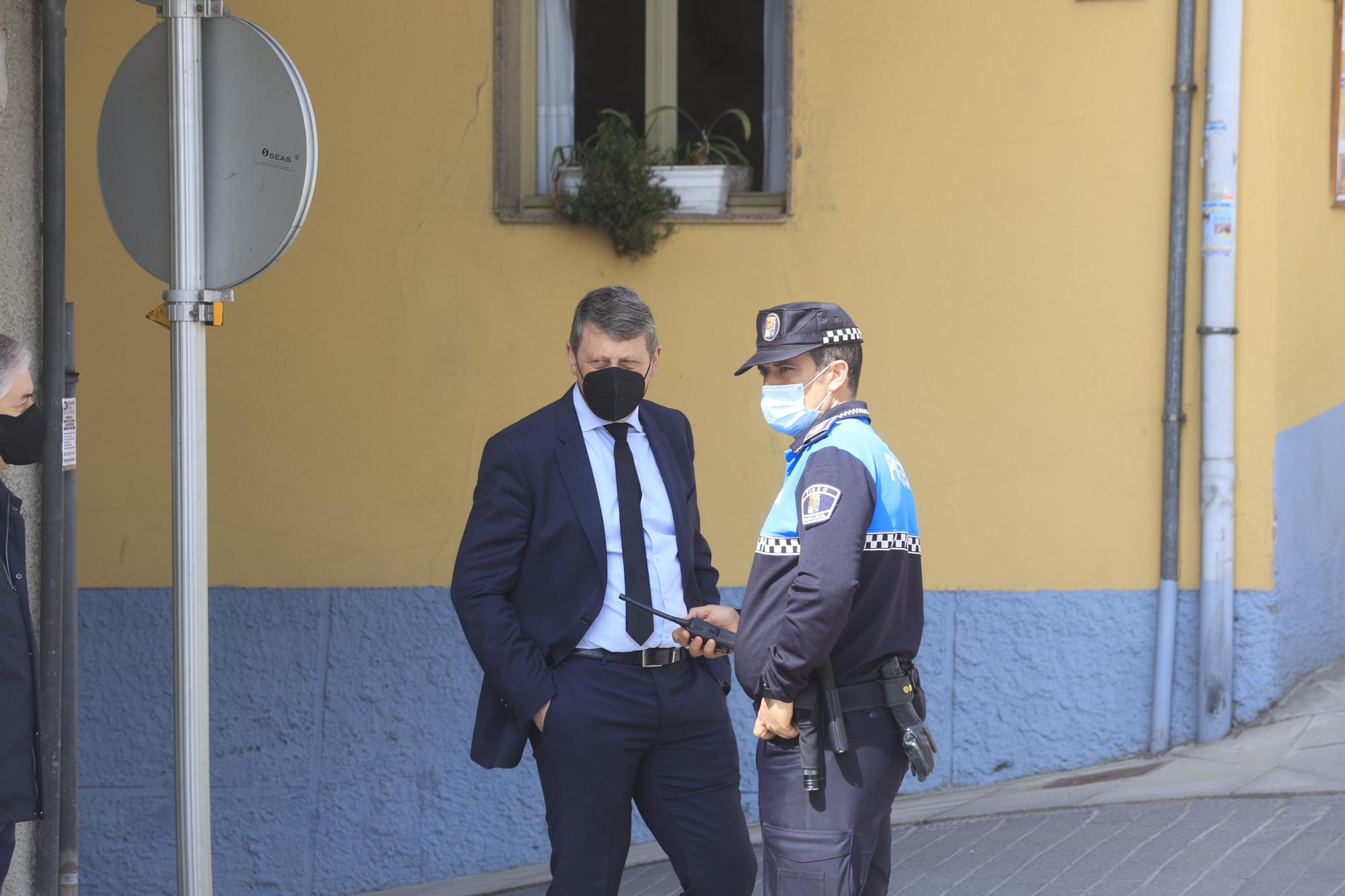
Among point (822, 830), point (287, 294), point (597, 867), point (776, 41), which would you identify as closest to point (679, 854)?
point (597, 867)

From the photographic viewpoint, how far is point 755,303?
551 cm

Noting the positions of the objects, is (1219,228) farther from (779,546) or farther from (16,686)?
(16,686)

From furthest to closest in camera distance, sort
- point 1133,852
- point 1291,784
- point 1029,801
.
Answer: point 1029,801
point 1291,784
point 1133,852

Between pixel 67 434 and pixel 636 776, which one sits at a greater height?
pixel 67 434

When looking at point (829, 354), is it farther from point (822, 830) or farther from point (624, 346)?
point (822, 830)

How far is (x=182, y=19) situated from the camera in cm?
311

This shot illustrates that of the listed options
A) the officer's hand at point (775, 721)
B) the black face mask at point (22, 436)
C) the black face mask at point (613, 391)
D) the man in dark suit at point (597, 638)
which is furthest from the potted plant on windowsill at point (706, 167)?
the officer's hand at point (775, 721)

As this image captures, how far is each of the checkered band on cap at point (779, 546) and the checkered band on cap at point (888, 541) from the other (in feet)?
0.51

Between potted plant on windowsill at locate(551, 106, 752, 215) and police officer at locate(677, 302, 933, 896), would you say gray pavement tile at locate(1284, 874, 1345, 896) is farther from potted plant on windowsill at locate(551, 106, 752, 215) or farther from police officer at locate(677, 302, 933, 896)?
potted plant on windowsill at locate(551, 106, 752, 215)

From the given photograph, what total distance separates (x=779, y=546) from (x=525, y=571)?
719mm

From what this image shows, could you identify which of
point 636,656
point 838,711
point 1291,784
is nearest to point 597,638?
point 636,656

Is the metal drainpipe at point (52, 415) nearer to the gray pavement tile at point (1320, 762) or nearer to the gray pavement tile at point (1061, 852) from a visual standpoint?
the gray pavement tile at point (1061, 852)

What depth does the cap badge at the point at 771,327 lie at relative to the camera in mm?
3137

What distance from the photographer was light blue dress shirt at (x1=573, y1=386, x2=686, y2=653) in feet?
11.1
